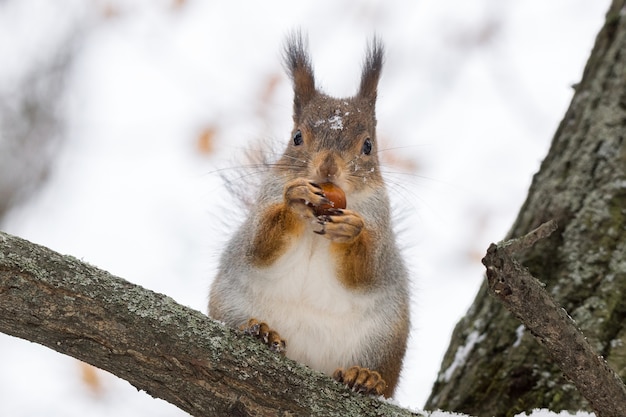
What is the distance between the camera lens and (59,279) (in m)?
1.95

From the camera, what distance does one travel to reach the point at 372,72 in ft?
10.5

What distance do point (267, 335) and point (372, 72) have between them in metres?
1.29

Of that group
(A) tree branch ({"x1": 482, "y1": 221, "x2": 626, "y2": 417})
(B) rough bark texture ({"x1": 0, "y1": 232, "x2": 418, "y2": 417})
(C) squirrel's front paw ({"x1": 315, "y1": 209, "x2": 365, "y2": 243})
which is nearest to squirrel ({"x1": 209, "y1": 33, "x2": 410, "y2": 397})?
(C) squirrel's front paw ({"x1": 315, "y1": 209, "x2": 365, "y2": 243})

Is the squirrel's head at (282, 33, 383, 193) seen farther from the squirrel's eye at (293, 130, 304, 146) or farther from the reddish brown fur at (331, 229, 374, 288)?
the reddish brown fur at (331, 229, 374, 288)

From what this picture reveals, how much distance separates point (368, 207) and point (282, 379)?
793 millimetres

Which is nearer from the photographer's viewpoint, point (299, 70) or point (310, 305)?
point (310, 305)

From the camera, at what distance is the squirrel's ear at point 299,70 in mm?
3121

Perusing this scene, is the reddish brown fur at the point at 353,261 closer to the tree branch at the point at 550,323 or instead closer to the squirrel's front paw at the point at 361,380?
the squirrel's front paw at the point at 361,380

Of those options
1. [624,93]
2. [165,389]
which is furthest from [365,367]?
[624,93]

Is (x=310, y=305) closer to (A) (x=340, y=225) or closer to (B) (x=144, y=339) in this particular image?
(A) (x=340, y=225)

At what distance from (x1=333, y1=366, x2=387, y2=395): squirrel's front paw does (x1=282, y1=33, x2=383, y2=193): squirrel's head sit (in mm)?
581

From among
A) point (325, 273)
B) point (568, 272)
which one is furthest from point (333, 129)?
point (568, 272)

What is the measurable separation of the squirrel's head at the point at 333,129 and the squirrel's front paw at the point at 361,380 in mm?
581

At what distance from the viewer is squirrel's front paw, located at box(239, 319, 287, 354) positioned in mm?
2269
